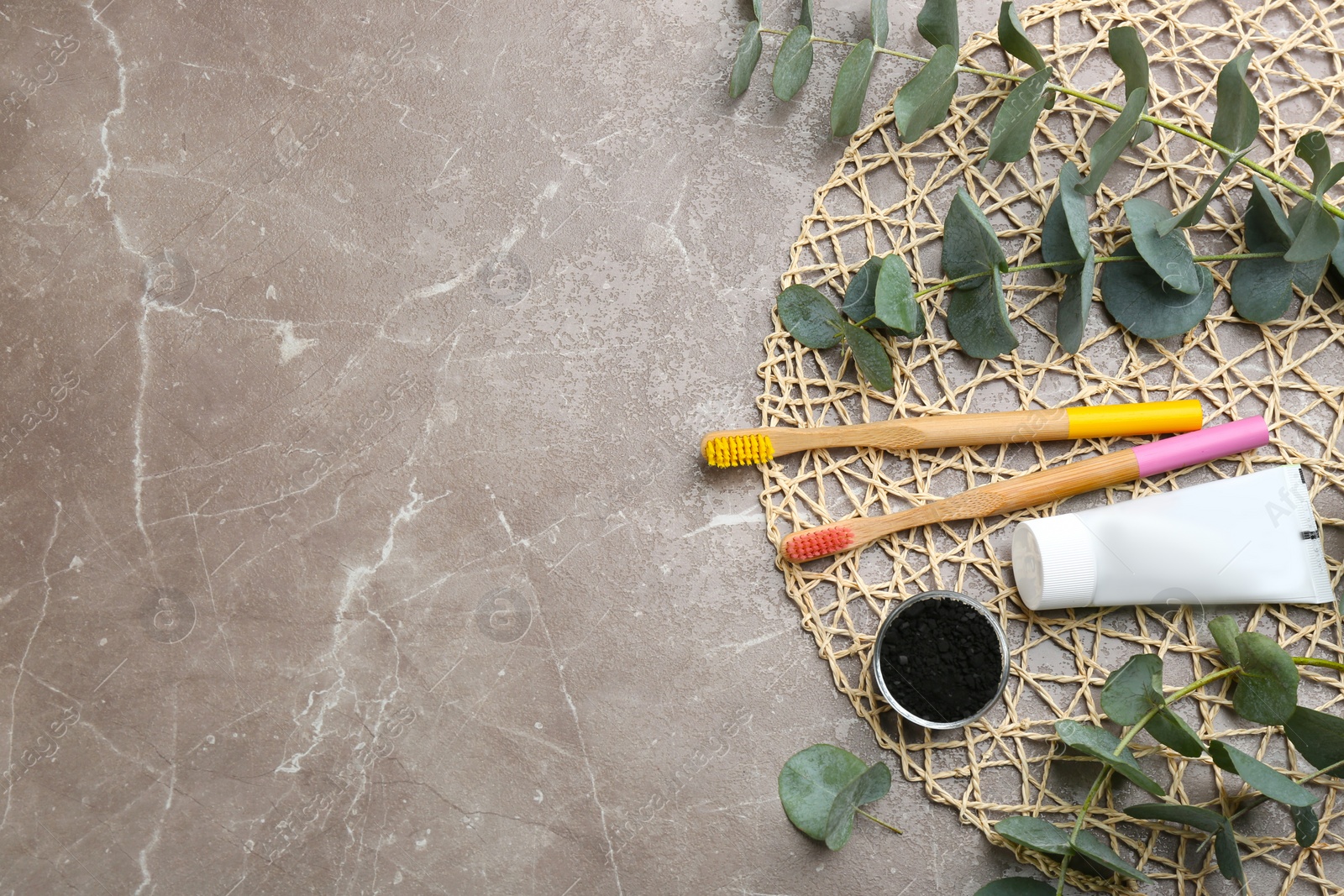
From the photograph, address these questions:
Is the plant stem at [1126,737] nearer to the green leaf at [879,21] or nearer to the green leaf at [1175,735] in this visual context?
A: the green leaf at [1175,735]

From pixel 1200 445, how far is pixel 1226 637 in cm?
14

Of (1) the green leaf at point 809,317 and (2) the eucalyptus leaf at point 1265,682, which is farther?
(1) the green leaf at point 809,317

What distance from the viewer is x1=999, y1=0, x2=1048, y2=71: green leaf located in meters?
0.66

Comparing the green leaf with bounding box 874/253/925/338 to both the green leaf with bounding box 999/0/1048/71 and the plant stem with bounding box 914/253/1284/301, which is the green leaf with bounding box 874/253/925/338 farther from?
the green leaf with bounding box 999/0/1048/71

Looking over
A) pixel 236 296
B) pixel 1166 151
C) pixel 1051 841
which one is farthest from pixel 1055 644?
pixel 236 296

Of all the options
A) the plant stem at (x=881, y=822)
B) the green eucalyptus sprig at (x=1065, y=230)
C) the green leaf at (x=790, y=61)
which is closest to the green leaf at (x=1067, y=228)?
the green eucalyptus sprig at (x=1065, y=230)

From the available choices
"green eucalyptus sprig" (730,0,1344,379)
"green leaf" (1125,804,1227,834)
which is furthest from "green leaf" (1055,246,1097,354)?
"green leaf" (1125,804,1227,834)

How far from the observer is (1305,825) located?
2.07 ft

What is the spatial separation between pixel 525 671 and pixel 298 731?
0.59ft

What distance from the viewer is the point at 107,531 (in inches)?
28.6

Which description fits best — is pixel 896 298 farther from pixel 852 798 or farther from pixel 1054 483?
pixel 852 798

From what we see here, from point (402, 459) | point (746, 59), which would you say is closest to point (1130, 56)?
point (746, 59)

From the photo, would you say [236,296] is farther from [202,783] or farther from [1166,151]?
[1166,151]

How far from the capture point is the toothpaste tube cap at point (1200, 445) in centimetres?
68
